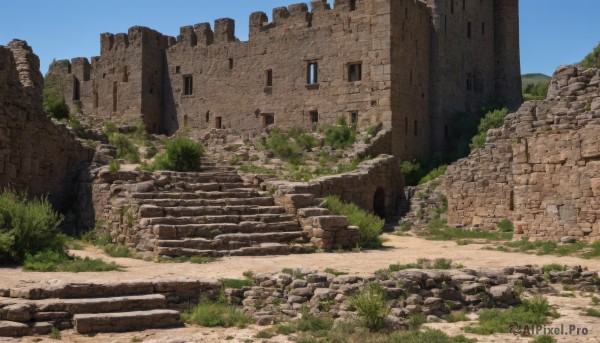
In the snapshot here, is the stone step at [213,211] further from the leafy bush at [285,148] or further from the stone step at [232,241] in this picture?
the leafy bush at [285,148]

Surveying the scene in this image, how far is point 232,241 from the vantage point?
617 inches

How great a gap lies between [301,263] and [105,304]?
16.2ft

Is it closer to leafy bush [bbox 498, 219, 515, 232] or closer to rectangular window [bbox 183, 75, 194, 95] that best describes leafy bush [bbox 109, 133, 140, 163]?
rectangular window [bbox 183, 75, 194, 95]

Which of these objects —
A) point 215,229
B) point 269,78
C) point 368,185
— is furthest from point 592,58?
point 215,229

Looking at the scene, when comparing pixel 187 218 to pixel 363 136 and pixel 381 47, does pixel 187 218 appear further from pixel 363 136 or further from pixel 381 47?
pixel 381 47

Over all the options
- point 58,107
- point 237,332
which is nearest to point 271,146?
point 58,107

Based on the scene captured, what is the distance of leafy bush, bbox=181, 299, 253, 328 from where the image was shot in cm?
971

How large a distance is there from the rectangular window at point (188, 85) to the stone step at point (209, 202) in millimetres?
17455

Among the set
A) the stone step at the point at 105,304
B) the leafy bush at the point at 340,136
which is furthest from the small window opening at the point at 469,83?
the stone step at the point at 105,304

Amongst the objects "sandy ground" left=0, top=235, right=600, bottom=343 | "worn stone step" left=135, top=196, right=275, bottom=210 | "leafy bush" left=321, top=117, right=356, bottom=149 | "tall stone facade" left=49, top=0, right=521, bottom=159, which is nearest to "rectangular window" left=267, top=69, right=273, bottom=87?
"tall stone facade" left=49, top=0, right=521, bottom=159

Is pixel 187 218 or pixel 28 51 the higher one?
pixel 28 51

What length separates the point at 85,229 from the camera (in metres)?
18.6

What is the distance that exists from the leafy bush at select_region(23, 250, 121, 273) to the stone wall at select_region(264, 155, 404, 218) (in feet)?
22.0

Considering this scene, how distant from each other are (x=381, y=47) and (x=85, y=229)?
46.1 feet
